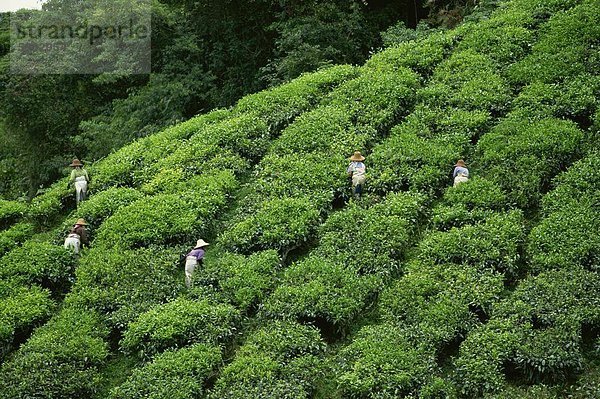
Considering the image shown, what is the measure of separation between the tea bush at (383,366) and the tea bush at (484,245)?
7.65 ft

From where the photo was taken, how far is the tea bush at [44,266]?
721 inches

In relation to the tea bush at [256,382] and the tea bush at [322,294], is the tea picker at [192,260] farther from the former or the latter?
the tea bush at [256,382]

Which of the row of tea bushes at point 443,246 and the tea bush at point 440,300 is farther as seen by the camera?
the tea bush at point 440,300

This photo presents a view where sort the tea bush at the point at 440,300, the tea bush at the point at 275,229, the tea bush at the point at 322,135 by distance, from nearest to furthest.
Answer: the tea bush at the point at 440,300
the tea bush at the point at 275,229
the tea bush at the point at 322,135

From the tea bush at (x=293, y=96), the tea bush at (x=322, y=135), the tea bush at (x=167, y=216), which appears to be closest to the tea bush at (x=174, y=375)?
the tea bush at (x=167, y=216)

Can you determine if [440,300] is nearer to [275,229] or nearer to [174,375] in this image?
[275,229]

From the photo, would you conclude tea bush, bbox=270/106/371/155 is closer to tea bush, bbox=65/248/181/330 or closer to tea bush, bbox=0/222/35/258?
tea bush, bbox=65/248/181/330

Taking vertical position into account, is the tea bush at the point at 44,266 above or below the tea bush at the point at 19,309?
above

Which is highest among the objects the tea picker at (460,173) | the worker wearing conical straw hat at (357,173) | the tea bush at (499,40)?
the tea bush at (499,40)

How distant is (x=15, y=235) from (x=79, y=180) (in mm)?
2326

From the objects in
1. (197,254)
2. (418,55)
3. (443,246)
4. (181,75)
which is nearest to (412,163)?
(443,246)

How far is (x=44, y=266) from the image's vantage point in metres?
18.4

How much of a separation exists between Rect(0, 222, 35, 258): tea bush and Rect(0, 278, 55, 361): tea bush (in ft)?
5.76

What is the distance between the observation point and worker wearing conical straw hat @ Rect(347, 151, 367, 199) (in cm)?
1914
